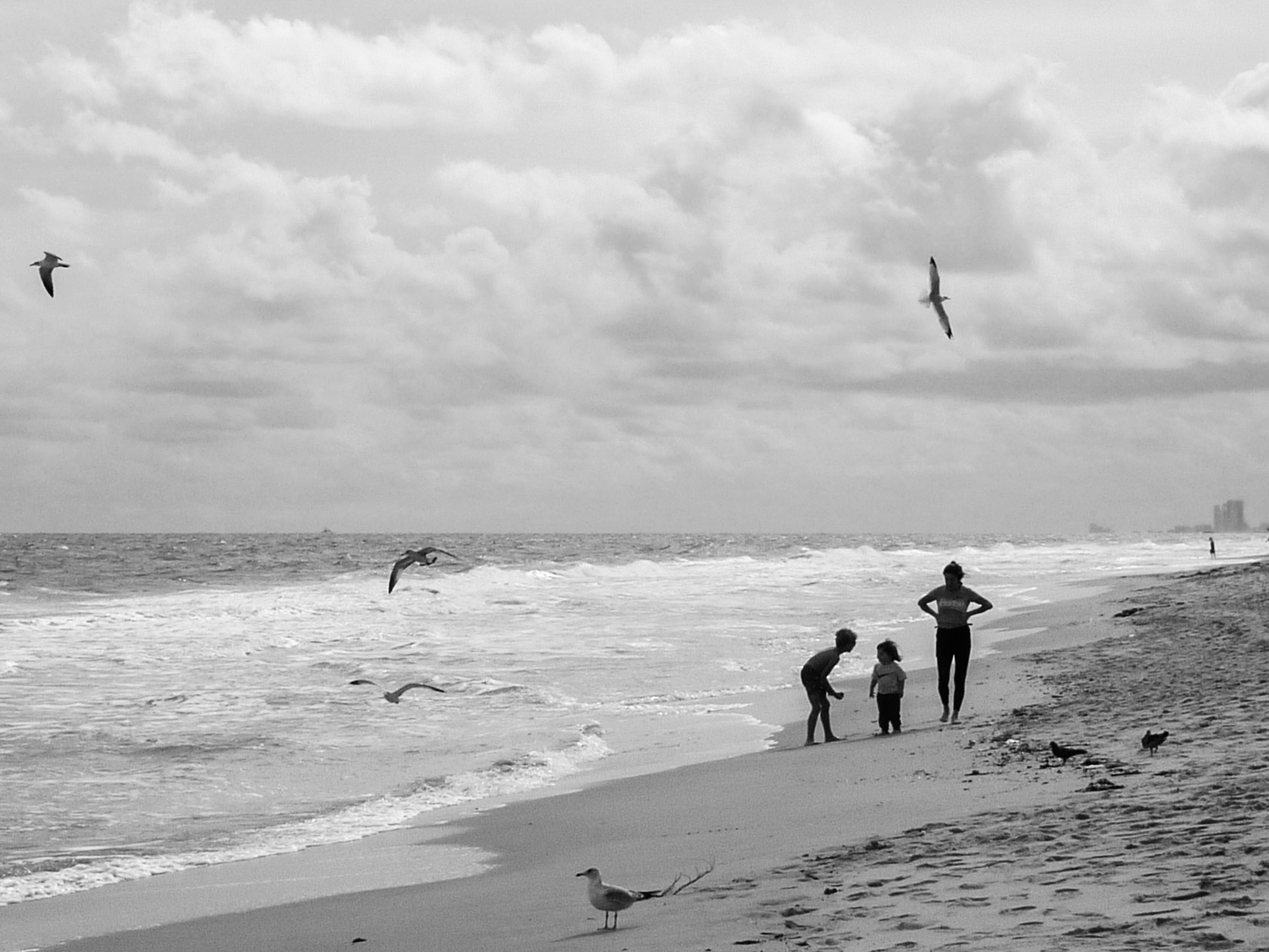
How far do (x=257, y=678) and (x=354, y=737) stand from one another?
21.5 ft

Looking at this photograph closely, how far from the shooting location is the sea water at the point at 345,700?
10828 millimetres

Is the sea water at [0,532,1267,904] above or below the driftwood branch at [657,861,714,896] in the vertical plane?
below

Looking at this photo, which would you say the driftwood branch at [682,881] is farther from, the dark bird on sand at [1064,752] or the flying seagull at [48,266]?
the flying seagull at [48,266]

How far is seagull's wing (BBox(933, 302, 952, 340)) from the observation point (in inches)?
422

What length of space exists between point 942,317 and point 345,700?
10226mm

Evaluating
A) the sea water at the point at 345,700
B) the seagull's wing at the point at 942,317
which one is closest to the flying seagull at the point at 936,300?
the seagull's wing at the point at 942,317

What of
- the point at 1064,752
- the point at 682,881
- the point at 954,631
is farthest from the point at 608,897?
the point at 954,631

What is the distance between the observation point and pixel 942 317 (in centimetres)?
1083

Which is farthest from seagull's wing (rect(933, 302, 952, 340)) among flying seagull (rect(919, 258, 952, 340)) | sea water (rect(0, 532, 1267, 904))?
sea water (rect(0, 532, 1267, 904))

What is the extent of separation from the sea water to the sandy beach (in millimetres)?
1318

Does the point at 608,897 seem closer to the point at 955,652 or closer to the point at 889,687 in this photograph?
the point at 889,687

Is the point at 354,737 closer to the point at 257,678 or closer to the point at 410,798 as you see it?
the point at 410,798

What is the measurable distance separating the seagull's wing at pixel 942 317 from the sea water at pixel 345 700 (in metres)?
4.76

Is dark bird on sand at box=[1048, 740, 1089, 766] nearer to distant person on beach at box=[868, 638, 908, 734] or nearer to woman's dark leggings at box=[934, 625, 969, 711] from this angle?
woman's dark leggings at box=[934, 625, 969, 711]
